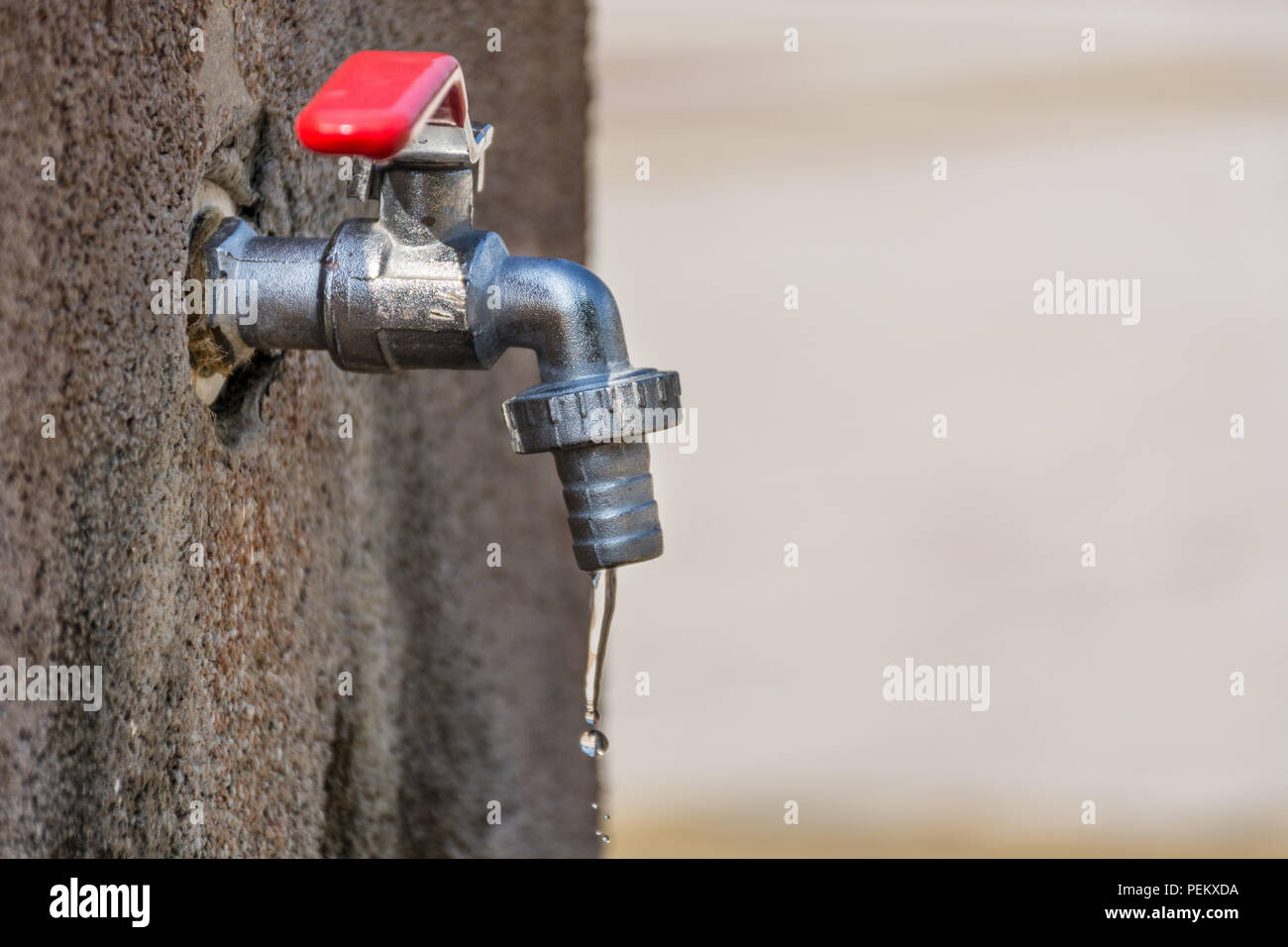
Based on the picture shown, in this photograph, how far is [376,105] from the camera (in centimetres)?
37

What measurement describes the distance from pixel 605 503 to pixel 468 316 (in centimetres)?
8

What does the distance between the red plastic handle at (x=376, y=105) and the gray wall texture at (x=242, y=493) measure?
0.08m

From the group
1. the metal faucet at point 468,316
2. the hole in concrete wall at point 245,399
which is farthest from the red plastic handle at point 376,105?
the hole in concrete wall at point 245,399

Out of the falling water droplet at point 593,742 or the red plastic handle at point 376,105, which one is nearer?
the red plastic handle at point 376,105

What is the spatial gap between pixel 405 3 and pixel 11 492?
37cm

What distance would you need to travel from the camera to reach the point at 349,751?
0.66 metres

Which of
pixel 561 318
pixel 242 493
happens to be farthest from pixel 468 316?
pixel 242 493

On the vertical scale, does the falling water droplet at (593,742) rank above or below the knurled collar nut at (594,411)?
below

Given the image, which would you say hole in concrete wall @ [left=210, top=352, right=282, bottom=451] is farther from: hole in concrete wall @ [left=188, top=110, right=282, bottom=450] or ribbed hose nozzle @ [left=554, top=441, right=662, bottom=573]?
ribbed hose nozzle @ [left=554, top=441, right=662, bottom=573]

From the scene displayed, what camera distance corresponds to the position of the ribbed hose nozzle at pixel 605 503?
0.44 metres

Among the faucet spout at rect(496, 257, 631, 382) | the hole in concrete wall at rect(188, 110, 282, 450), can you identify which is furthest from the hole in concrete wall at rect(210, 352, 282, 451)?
the faucet spout at rect(496, 257, 631, 382)

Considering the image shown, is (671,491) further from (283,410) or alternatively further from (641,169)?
(283,410)

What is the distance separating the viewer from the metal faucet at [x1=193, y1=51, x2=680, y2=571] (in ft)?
1.42

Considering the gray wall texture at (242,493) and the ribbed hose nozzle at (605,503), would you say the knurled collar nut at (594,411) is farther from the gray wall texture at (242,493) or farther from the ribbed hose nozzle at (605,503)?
the gray wall texture at (242,493)
